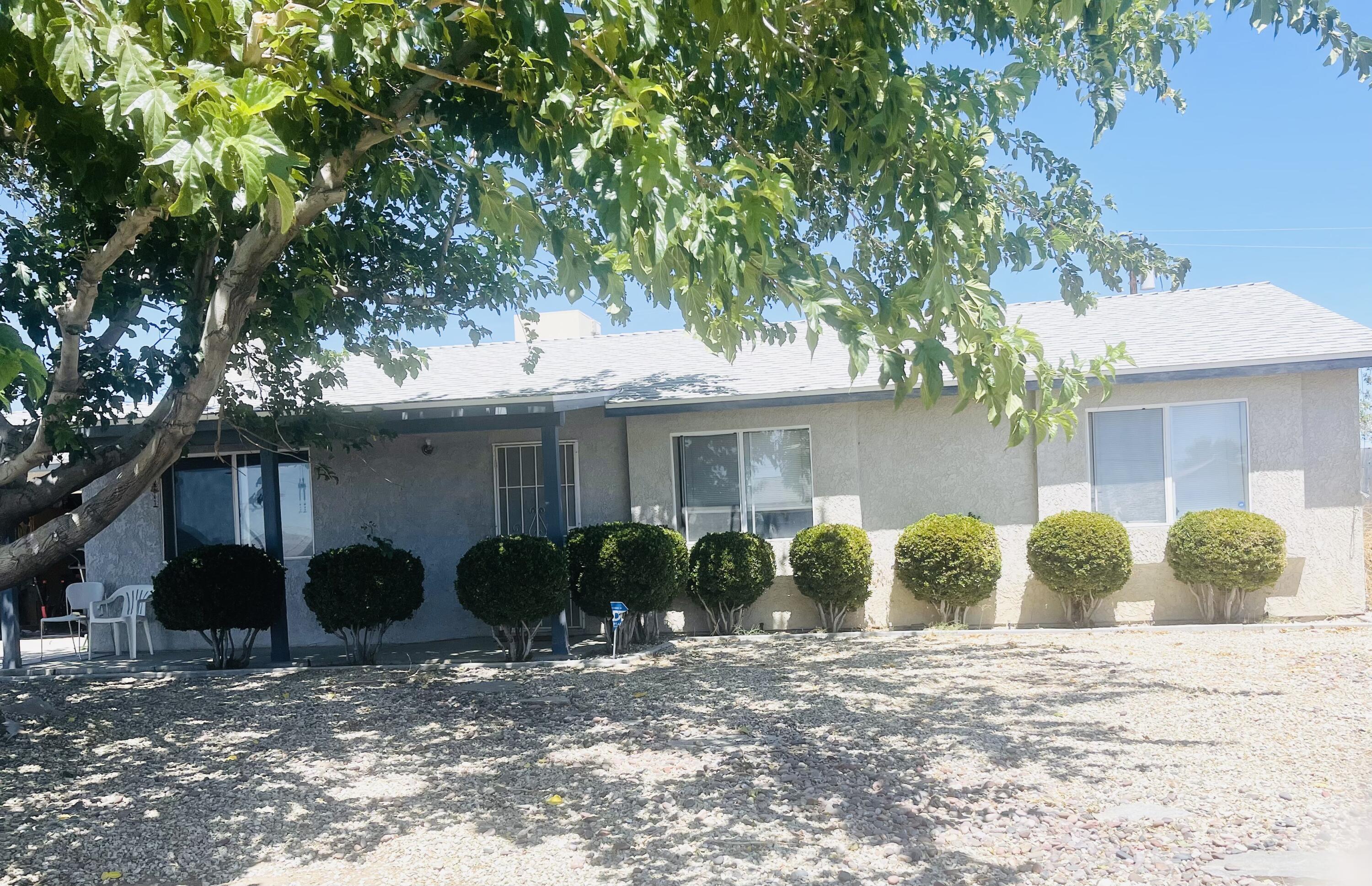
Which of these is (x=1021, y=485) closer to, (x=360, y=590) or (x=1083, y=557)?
(x=1083, y=557)

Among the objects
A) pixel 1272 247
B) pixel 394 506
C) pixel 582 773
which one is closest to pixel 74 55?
pixel 582 773

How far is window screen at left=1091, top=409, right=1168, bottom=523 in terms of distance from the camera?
12766mm

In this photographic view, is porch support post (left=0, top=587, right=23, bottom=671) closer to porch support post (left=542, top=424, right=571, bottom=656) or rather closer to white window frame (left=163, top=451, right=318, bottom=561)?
white window frame (left=163, top=451, right=318, bottom=561)

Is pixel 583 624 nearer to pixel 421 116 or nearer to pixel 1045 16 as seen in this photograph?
pixel 421 116

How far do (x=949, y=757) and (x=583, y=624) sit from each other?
7664 millimetres

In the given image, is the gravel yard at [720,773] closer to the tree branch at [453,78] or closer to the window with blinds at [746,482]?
the window with blinds at [746,482]

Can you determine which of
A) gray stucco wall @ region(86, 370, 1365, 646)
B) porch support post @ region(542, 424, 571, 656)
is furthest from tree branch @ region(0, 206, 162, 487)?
gray stucco wall @ region(86, 370, 1365, 646)

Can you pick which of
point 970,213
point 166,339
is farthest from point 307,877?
point 166,339

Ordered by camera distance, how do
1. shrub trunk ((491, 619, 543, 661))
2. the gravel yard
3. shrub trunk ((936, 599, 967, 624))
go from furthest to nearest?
shrub trunk ((936, 599, 967, 624))
shrub trunk ((491, 619, 543, 661))
the gravel yard

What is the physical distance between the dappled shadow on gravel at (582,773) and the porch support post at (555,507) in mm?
909

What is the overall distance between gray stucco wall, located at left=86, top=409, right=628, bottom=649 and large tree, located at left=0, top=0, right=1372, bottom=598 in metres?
3.67

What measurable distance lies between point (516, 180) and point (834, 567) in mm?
7471

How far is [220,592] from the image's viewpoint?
11.5m

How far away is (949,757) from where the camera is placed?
693cm
